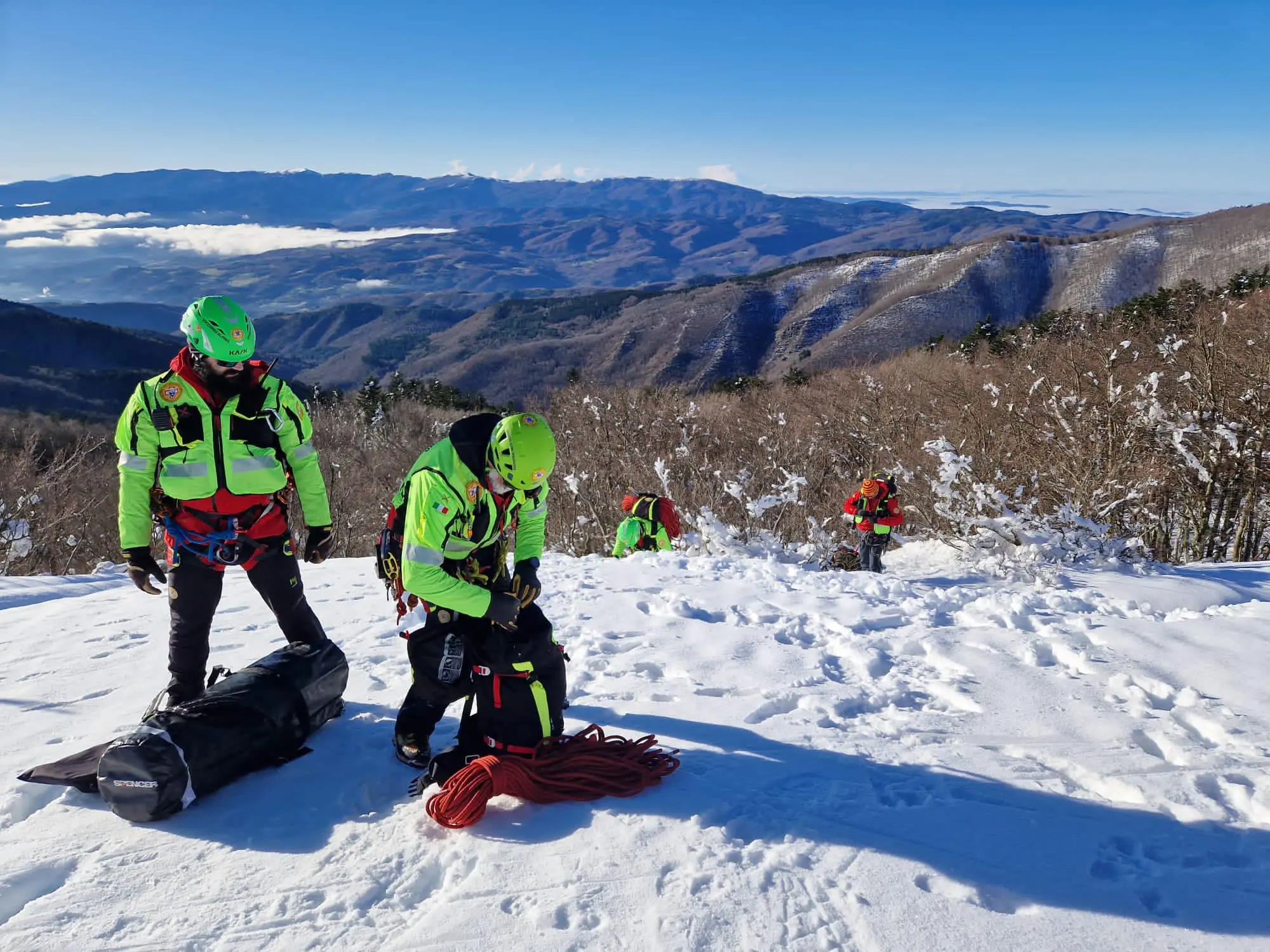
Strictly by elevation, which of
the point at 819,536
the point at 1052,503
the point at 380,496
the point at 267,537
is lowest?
the point at 380,496

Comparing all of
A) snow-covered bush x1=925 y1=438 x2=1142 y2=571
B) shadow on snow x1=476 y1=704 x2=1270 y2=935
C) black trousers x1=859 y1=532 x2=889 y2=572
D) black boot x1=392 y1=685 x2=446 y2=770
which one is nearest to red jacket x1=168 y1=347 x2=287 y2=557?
black boot x1=392 y1=685 x2=446 y2=770

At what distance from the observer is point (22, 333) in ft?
367

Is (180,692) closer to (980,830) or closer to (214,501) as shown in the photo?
(214,501)

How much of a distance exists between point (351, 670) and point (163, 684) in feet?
4.19

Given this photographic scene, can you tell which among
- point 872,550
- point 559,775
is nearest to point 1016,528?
point 872,550

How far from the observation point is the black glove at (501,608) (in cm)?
350

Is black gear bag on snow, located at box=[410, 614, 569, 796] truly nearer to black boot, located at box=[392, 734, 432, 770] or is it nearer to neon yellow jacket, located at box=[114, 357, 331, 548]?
black boot, located at box=[392, 734, 432, 770]

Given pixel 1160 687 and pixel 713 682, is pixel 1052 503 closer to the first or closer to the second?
pixel 1160 687

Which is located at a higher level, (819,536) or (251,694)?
(251,694)

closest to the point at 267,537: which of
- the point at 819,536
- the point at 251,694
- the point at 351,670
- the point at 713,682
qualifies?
the point at 251,694

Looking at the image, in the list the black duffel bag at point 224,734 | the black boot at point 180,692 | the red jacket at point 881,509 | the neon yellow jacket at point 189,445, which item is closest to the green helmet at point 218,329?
the neon yellow jacket at point 189,445

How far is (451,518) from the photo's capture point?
11.6 ft

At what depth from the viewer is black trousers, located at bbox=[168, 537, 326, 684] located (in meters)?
4.02

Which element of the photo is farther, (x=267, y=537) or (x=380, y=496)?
(x=380, y=496)
